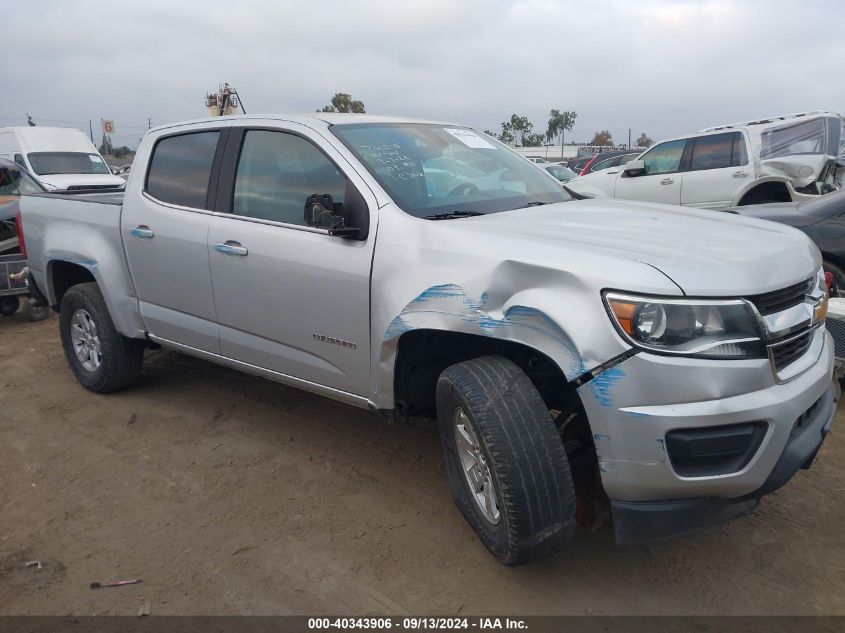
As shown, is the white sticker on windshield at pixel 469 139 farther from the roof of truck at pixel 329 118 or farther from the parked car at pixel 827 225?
the parked car at pixel 827 225

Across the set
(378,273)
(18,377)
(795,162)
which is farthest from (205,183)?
(795,162)

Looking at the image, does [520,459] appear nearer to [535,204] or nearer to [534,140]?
[535,204]

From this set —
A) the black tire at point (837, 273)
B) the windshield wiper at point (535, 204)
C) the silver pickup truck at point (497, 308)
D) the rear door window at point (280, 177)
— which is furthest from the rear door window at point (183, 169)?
the black tire at point (837, 273)

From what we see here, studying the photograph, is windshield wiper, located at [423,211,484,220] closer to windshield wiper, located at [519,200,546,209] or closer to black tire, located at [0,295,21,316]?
windshield wiper, located at [519,200,546,209]

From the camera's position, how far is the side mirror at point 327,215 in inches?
127

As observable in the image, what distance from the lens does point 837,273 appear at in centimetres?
545

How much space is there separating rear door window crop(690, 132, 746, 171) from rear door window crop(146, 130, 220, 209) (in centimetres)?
752

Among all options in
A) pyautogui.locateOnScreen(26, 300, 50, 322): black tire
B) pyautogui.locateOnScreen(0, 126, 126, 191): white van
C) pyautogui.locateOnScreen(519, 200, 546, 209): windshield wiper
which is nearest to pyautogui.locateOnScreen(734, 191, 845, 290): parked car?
pyautogui.locateOnScreen(519, 200, 546, 209): windshield wiper

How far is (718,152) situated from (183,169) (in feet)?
25.3

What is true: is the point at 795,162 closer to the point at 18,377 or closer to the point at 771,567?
the point at 771,567

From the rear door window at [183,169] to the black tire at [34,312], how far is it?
160 inches

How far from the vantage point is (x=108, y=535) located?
3.27 meters

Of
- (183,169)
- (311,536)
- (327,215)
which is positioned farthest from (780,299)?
(183,169)

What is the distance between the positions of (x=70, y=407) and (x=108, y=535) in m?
1.92
